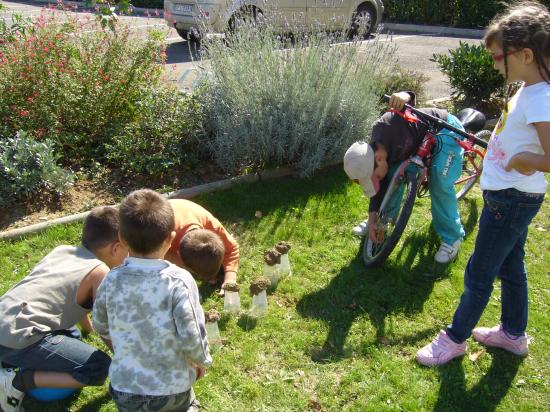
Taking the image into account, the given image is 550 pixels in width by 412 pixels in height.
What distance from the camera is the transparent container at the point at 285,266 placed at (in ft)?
12.6

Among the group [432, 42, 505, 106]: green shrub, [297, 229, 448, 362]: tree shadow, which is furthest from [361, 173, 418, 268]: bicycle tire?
[432, 42, 505, 106]: green shrub

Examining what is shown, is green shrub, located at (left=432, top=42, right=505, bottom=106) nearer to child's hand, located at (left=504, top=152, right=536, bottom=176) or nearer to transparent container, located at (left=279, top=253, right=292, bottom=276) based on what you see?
transparent container, located at (left=279, top=253, right=292, bottom=276)

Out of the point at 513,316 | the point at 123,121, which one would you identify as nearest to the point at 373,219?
the point at 513,316

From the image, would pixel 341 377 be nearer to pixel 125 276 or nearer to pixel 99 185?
pixel 125 276

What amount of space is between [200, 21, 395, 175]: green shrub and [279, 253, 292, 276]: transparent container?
58.9 inches

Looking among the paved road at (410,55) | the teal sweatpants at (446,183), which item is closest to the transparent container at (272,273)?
the teal sweatpants at (446,183)

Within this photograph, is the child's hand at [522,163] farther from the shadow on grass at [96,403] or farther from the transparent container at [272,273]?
the shadow on grass at [96,403]

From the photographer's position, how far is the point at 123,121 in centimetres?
564

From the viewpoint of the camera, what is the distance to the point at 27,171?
452 cm

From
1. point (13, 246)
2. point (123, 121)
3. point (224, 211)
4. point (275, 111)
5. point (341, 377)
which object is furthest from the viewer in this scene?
point (123, 121)

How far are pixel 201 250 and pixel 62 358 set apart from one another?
1.07 metres

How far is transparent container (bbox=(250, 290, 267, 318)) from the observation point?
3473 mm

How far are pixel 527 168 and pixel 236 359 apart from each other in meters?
2.03

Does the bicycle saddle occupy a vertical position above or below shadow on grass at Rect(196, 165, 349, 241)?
above
